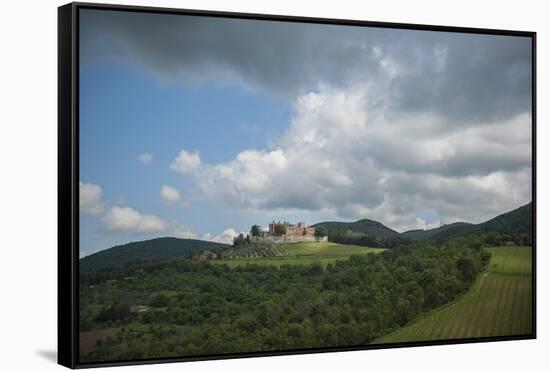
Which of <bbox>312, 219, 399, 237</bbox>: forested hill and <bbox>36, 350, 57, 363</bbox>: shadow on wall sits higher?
<bbox>312, 219, 399, 237</bbox>: forested hill

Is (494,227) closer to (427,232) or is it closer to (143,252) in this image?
(427,232)

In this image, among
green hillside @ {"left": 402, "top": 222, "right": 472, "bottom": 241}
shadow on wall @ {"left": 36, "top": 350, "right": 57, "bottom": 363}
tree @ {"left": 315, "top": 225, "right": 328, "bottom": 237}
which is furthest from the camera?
green hillside @ {"left": 402, "top": 222, "right": 472, "bottom": 241}

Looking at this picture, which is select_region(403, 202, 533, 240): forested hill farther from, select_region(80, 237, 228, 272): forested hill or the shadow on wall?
the shadow on wall

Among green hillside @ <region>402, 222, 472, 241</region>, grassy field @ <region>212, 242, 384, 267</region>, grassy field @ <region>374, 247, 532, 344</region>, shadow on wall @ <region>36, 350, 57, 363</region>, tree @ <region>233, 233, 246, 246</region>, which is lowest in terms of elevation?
shadow on wall @ <region>36, 350, 57, 363</region>

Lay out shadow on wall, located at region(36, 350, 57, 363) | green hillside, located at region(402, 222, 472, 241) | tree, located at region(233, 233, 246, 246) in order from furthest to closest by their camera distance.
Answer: green hillside, located at region(402, 222, 472, 241), tree, located at region(233, 233, 246, 246), shadow on wall, located at region(36, 350, 57, 363)

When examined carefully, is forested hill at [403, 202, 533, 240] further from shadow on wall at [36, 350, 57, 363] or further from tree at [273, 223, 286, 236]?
shadow on wall at [36, 350, 57, 363]

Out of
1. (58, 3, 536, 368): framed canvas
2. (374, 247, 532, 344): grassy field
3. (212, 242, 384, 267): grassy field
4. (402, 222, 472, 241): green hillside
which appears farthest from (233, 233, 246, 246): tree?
(374, 247, 532, 344): grassy field

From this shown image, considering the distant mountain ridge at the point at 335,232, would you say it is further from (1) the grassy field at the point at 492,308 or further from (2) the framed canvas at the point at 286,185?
(1) the grassy field at the point at 492,308

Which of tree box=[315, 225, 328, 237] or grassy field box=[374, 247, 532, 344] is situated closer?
tree box=[315, 225, 328, 237]
